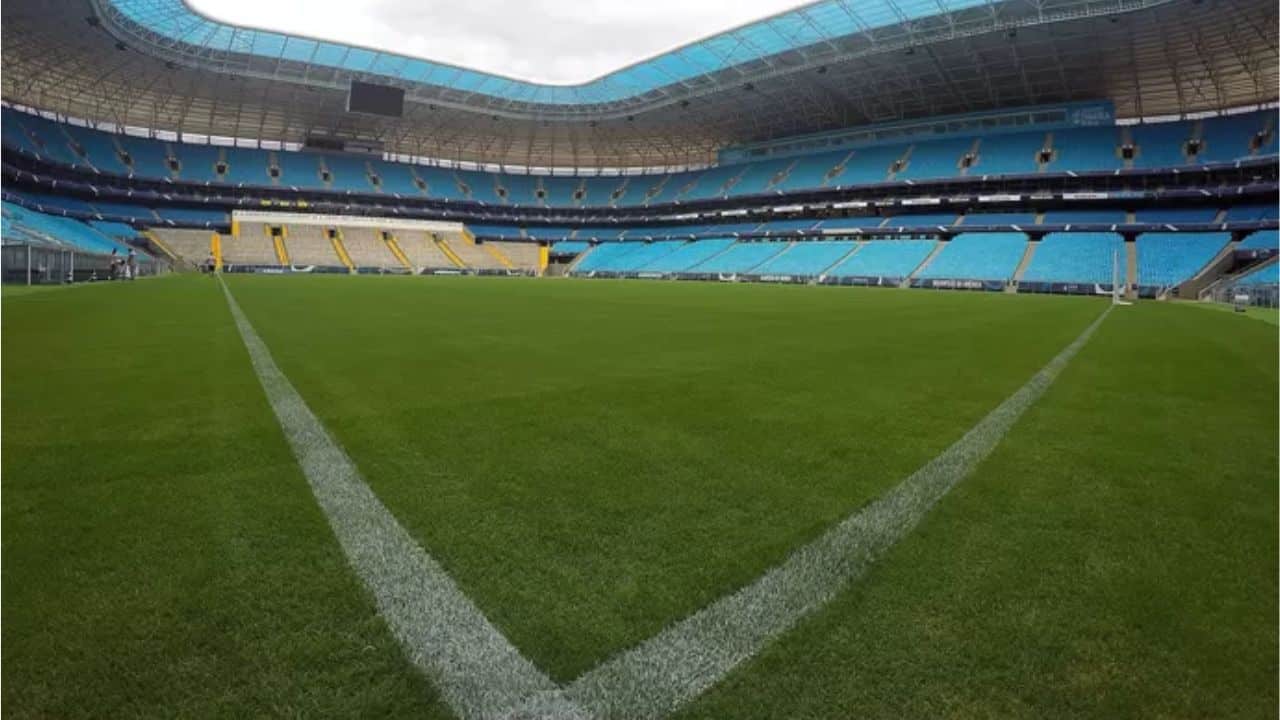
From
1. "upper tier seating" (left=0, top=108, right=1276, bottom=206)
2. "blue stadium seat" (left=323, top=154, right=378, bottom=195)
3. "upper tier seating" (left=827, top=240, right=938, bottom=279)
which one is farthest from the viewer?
"blue stadium seat" (left=323, top=154, right=378, bottom=195)

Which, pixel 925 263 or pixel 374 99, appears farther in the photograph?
pixel 374 99

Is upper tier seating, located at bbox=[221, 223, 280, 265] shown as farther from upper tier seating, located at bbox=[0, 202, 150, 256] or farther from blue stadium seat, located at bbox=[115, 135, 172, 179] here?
upper tier seating, located at bbox=[0, 202, 150, 256]

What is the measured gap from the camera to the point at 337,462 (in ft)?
11.8

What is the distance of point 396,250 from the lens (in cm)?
6228

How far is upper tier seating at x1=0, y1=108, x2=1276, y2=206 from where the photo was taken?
155 ft

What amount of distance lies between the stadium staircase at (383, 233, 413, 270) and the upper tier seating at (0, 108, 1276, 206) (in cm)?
815

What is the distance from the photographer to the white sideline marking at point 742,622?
171cm

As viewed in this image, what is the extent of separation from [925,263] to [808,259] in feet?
30.1

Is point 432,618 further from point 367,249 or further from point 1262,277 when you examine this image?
point 367,249

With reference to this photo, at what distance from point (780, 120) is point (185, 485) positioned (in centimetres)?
6372

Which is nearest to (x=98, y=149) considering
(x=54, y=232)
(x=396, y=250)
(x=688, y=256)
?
(x=396, y=250)

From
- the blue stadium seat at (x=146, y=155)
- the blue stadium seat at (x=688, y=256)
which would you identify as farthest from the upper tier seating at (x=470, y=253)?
the blue stadium seat at (x=146, y=155)

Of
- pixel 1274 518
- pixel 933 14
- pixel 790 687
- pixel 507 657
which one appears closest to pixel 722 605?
pixel 790 687

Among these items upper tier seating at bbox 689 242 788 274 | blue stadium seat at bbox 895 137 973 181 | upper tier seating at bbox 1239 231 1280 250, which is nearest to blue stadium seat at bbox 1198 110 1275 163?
upper tier seating at bbox 1239 231 1280 250
